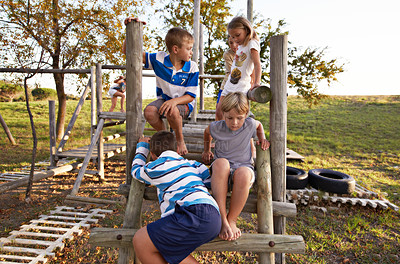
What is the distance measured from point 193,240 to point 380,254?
11.1 ft

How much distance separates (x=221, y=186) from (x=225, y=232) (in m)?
0.37

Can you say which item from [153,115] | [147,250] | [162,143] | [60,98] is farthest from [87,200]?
[60,98]

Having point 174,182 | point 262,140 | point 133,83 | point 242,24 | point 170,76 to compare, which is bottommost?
point 174,182

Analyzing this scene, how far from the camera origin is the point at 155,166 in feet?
6.86

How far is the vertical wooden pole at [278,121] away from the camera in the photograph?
103 inches

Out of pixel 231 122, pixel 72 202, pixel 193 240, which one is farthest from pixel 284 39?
pixel 72 202

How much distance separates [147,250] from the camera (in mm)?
1882

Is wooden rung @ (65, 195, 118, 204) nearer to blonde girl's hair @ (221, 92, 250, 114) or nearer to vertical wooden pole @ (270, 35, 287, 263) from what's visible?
vertical wooden pole @ (270, 35, 287, 263)

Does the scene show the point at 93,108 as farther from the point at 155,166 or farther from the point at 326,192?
the point at 326,192

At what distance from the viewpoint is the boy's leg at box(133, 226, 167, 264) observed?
1.87 meters

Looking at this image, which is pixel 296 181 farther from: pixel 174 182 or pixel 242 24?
pixel 174 182

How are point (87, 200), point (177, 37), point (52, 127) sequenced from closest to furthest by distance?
1. point (177, 37)
2. point (87, 200)
3. point (52, 127)

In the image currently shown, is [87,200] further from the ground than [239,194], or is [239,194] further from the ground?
[239,194]

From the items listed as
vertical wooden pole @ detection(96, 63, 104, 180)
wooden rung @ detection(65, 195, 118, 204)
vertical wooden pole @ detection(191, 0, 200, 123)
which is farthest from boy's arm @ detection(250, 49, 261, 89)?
vertical wooden pole @ detection(96, 63, 104, 180)
